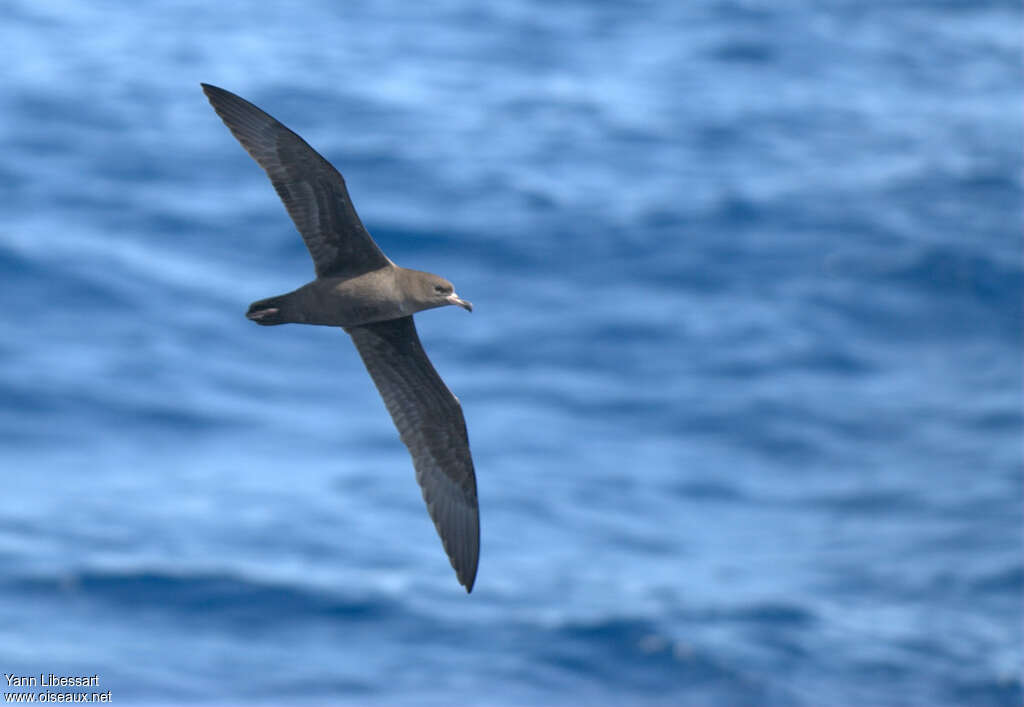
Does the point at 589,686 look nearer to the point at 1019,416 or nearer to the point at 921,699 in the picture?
the point at 921,699

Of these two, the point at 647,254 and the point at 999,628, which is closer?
the point at 999,628

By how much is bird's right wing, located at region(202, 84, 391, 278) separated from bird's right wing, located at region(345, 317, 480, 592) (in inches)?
35.1

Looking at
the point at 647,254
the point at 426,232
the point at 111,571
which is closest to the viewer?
the point at 111,571

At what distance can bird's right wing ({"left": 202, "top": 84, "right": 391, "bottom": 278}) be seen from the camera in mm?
8430

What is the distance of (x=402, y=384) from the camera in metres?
9.87

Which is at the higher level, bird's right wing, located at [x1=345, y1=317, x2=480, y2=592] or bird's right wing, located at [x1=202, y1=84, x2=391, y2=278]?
bird's right wing, located at [x1=202, y1=84, x2=391, y2=278]

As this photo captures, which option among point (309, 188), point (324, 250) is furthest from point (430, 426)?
point (309, 188)

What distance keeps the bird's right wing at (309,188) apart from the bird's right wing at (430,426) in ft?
2.93

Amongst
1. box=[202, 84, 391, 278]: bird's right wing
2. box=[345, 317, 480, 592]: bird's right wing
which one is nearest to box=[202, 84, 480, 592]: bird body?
box=[202, 84, 391, 278]: bird's right wing

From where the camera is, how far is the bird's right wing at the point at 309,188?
8.43 m

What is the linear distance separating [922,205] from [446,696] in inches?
711

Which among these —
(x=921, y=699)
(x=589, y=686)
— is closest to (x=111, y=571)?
(x=589, y=686)

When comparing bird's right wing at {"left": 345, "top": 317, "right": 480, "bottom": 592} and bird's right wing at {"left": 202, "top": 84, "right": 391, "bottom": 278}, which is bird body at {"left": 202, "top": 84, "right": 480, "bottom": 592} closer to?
bird's right wing at {"left": 202, "top": 84, "right": 391, "bottom": 278}

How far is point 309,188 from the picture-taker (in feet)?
28.1
